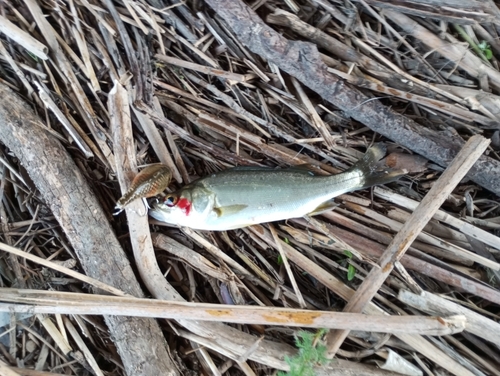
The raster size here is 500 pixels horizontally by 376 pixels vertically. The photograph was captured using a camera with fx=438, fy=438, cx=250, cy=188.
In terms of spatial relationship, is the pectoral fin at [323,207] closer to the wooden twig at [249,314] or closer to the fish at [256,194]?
the fish at [256,194]

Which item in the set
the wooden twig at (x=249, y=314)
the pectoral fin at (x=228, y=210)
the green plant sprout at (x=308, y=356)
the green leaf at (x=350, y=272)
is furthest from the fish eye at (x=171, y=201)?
the green leaf at (x=350, y=272)

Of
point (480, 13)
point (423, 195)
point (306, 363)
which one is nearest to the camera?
point (306, 363)

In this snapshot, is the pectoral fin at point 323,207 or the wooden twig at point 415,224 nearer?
the wooden twig at point 415,224

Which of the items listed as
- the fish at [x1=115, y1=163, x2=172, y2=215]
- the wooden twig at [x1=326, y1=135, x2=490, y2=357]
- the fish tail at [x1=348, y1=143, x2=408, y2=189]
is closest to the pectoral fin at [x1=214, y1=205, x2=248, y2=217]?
the fish at [x1=115, y1=163, x2=172, y2=215]

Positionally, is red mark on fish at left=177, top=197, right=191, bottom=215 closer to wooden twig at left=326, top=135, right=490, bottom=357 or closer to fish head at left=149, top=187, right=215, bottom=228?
fish head at left=149, top=187, right=215, bottom=228

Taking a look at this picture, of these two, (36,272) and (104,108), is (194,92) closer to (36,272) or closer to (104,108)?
(104,108)

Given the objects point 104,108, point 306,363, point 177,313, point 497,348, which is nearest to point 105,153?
point 104,108
